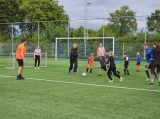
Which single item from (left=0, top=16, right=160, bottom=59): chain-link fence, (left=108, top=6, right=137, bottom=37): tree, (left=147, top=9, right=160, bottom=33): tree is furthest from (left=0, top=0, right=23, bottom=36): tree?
(left=147, top=9, right=160, bottom=33): tree

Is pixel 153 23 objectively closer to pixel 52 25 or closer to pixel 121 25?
pixel 121 25

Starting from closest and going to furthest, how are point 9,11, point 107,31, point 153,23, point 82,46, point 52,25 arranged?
point 82,46
point 153,23
point 107,31
point 52,25
point 9,11

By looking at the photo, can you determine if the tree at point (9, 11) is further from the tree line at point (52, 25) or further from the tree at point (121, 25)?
the tree at point (121, 25)

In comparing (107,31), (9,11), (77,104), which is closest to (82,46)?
(107,31)

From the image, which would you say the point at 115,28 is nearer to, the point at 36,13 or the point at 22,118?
the point at 36,13

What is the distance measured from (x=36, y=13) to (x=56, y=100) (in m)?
47.9

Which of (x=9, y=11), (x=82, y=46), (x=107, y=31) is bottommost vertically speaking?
(x=82, y=46)

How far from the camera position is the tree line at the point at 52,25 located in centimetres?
3194

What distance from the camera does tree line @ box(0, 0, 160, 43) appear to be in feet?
105

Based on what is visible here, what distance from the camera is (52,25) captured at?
38.5 meters

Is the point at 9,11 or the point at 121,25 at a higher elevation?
the point at 9,11

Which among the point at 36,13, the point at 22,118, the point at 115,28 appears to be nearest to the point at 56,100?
the point at 22,118

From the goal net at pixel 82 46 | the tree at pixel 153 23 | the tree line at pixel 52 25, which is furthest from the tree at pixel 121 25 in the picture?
the goal net at pixel 82 46

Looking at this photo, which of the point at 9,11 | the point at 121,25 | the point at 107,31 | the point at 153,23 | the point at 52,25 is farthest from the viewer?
the point at 9,11
